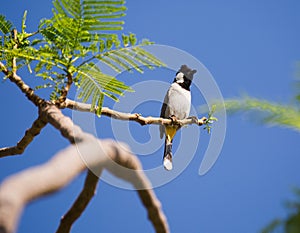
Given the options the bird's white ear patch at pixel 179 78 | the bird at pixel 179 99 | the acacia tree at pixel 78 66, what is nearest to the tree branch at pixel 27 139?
the acacia tree at pixel 78 66

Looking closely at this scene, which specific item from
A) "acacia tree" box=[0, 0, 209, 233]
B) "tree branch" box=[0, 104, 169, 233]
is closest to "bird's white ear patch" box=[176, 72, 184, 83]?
"acacia tree" box=[0, 0, 209, 233]

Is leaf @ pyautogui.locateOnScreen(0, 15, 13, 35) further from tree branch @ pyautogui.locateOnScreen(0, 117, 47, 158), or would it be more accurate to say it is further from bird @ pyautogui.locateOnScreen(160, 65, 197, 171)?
bird @ pyautogui.locateOnScreen(160, 65, 197, 171)

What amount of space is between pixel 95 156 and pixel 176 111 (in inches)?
131

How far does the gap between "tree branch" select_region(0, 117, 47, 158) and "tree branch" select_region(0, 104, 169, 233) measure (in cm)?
7

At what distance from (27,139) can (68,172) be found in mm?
864

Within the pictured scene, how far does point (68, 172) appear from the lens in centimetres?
79

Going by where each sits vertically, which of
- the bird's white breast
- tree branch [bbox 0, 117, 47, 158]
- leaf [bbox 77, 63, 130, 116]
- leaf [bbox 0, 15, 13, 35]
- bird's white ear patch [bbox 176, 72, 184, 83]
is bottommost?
tree branch [bbox 0, 117, 47, 158]

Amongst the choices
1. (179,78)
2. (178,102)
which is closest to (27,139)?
(178,102)

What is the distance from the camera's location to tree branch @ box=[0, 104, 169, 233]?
64cm

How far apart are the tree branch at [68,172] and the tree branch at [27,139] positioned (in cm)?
7

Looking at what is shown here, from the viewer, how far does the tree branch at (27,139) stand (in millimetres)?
1446

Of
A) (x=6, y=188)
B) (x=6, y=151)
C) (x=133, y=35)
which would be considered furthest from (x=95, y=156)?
(x=6, y=151)

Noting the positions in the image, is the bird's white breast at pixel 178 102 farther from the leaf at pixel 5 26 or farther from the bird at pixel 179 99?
the leaf at pixel 5 26

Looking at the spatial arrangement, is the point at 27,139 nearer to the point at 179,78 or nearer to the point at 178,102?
the point at 178,102
